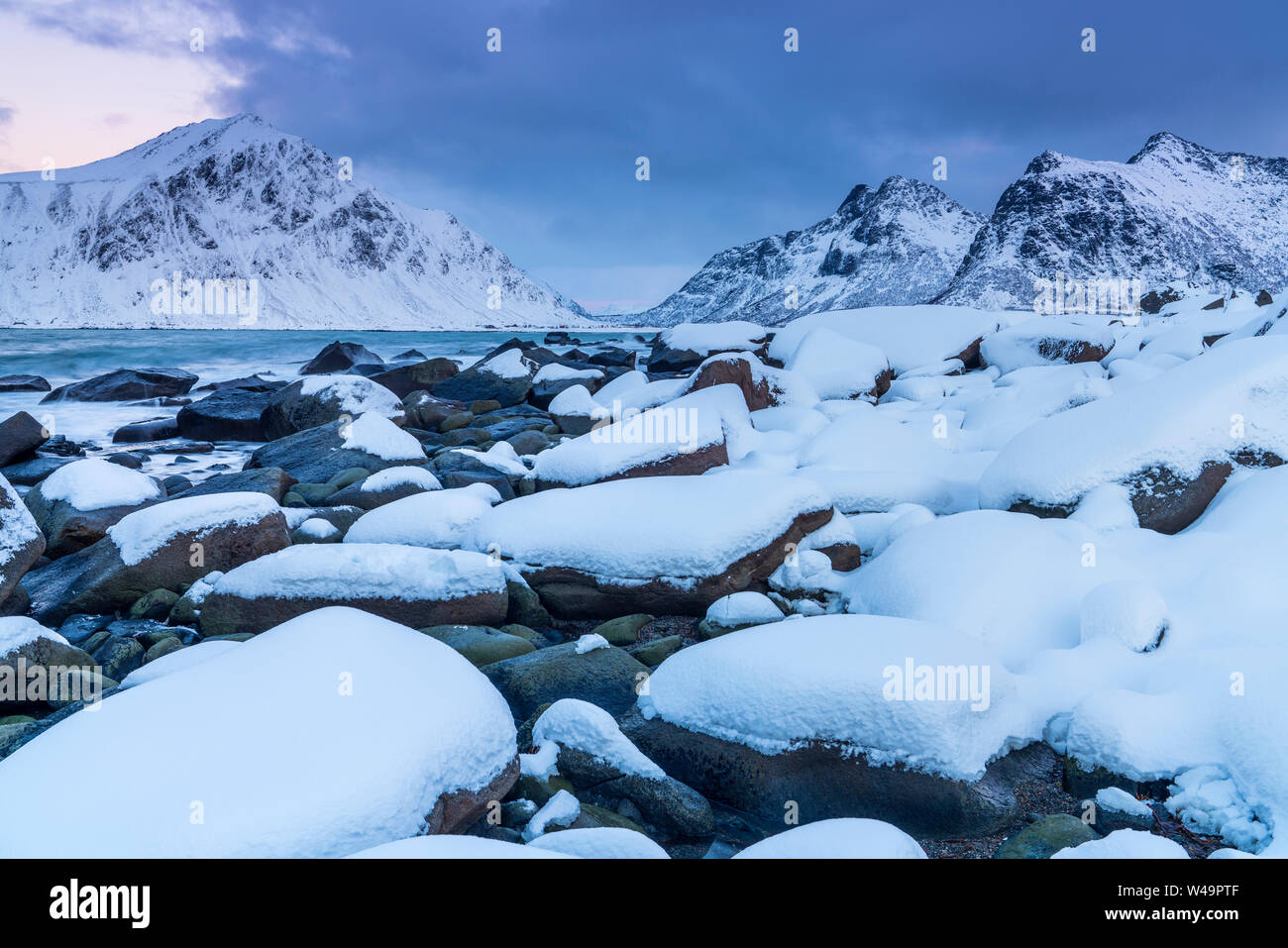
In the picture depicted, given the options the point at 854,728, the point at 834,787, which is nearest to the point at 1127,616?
the point at 854,728

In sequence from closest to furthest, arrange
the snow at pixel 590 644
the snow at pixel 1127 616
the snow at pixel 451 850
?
the snow at pixel 451 850 < the snow at pixel 1127 616 < the snow at pixel 590 644

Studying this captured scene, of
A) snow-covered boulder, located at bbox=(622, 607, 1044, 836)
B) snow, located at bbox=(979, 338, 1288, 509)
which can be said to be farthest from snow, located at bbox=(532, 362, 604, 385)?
snow-covered boulder, located at bbox=(622, 607, 1044, 836)

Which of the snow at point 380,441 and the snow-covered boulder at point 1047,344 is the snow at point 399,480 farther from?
the snow-covered boulder at point 1047,344

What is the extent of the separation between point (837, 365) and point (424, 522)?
9.02m

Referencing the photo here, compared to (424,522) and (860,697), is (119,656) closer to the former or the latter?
(424,522)

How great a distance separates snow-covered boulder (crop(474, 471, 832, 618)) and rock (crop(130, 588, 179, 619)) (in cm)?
253

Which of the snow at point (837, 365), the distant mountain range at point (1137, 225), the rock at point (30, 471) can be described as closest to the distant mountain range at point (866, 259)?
the distant mountain range at point (1137, 225)

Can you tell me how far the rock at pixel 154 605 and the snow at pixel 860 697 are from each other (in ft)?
14.7

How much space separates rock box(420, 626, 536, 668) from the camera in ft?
17.2

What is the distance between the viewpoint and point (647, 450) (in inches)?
335

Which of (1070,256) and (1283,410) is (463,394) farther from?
(1070,256)

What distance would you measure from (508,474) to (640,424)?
2166mm

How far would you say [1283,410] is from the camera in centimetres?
657

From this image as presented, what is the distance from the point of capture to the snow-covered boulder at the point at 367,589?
5832mm
